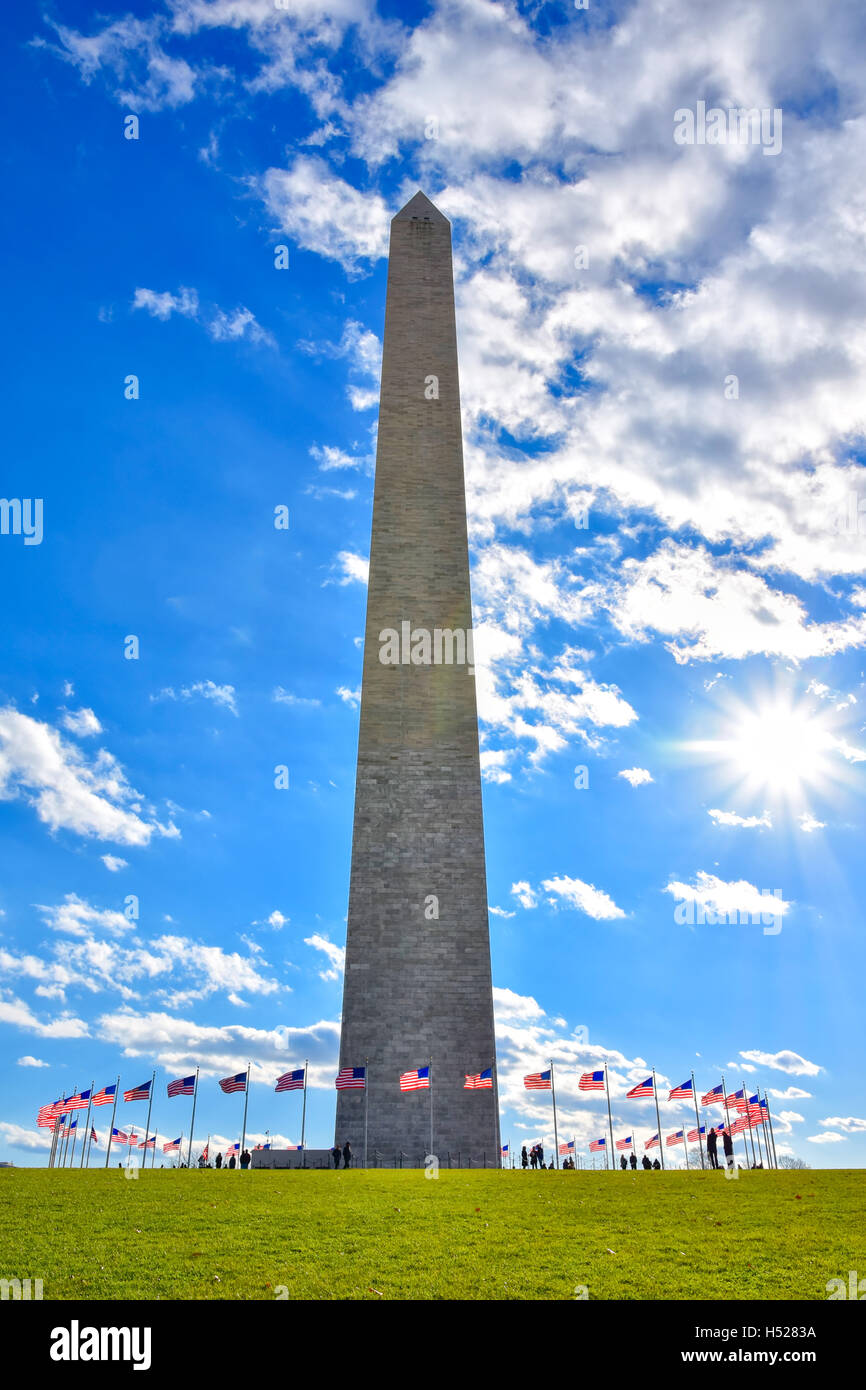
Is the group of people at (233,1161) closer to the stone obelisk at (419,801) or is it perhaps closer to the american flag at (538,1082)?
the stone obelisk at (419,801)

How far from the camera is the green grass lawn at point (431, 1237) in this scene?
1269 cm

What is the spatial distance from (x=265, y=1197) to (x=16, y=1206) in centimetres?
453

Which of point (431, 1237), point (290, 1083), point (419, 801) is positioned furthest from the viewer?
point (419, 801)

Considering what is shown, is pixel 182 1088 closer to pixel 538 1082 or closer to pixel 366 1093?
pixel 366 1093

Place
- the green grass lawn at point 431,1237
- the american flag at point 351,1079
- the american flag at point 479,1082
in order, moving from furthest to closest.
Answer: the american flag at point 479,1082
the american flag at point 351,1079
the green grass lawn at point 431,1237

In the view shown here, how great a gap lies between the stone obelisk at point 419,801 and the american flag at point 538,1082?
8.64 ft

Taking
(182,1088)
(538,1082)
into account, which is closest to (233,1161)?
(182,1088)

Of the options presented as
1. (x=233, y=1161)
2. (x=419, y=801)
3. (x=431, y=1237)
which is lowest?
(x=431, y=1237)

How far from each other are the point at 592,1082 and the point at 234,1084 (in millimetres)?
11496

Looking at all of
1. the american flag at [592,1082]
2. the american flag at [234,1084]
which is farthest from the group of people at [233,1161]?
the american flag at [592,1082]

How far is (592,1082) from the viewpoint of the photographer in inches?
1312

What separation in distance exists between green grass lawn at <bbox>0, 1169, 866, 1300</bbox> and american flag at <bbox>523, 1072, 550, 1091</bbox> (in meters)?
10.7

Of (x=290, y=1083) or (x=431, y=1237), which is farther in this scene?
(x=290, y=1083)

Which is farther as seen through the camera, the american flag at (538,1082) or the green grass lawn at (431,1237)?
the american flag at (538,1082)
